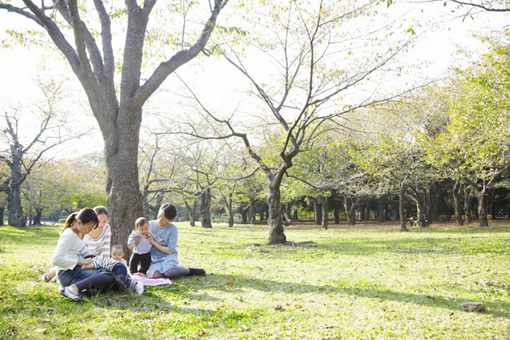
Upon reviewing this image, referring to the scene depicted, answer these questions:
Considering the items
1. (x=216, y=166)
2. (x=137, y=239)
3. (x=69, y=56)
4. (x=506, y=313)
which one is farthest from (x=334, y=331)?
(x=216, y=166)

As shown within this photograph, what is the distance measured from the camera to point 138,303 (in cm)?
570

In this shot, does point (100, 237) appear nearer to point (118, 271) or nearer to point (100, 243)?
point (100, 243)

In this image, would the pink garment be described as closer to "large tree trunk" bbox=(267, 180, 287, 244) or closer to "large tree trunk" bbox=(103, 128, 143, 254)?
"large tree trunk" bbox=(103, 128, 143, 254)

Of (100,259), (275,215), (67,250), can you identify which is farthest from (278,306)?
(275,215)

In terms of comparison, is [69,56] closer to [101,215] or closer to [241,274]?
[101,215]

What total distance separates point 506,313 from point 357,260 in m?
6.21

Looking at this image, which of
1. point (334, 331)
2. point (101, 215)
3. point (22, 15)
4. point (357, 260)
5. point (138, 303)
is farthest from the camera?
point (357, 260)

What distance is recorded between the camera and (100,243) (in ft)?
24.4

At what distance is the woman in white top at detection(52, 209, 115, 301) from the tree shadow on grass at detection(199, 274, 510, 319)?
6.71 feet

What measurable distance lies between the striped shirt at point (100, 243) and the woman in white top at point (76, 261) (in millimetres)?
1457

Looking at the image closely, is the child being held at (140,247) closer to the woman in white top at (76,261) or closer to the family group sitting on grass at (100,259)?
the family group sitting on grass at (100,259)

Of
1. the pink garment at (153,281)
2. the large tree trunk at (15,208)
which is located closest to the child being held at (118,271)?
the pink garment at (153,281)

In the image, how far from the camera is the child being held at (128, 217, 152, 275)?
748cm

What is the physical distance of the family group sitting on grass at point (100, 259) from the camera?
562 cm
